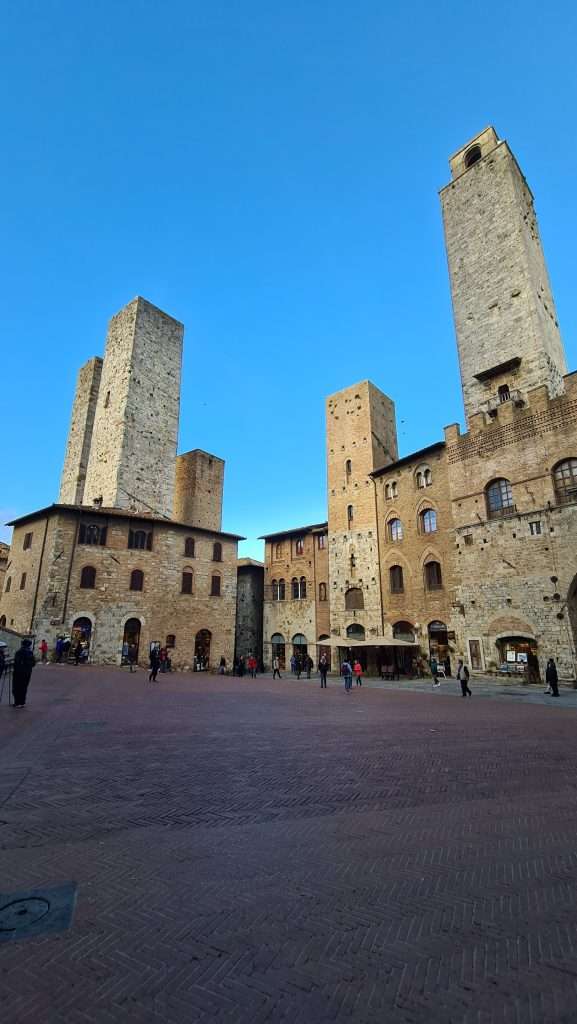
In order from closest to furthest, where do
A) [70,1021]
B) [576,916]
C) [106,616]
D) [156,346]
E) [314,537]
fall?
1. [70,1021]
2. [576,916]
3. [106,616]
4. [314,537]
5. [156,346]

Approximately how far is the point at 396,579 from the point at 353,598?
3.50 metres

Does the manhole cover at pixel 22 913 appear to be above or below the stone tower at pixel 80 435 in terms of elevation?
below

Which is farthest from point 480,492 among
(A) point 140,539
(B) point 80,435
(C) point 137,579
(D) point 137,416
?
(B) point 80,435

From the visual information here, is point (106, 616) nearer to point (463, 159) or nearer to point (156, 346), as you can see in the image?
point (156, 346)

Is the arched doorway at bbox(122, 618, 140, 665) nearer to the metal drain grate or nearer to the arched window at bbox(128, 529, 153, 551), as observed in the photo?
the arched window at bbox(128, 529, 153, 551)

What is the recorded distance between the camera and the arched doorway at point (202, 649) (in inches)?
1226

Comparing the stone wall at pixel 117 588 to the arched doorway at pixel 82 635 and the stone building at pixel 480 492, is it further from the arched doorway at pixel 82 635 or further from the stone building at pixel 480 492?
the stone building at pixel 480 492

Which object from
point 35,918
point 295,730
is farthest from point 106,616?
point 35,918

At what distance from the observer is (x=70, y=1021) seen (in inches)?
85.5

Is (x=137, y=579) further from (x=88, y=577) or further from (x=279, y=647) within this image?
(x=279, y=647)

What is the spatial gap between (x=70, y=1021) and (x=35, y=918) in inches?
39.8

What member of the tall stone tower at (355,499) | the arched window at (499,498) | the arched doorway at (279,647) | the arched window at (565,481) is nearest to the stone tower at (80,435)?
the arched doorway at (279,647)

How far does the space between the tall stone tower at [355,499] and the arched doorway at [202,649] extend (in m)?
8.50

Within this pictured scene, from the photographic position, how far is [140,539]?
3017 centimetres
